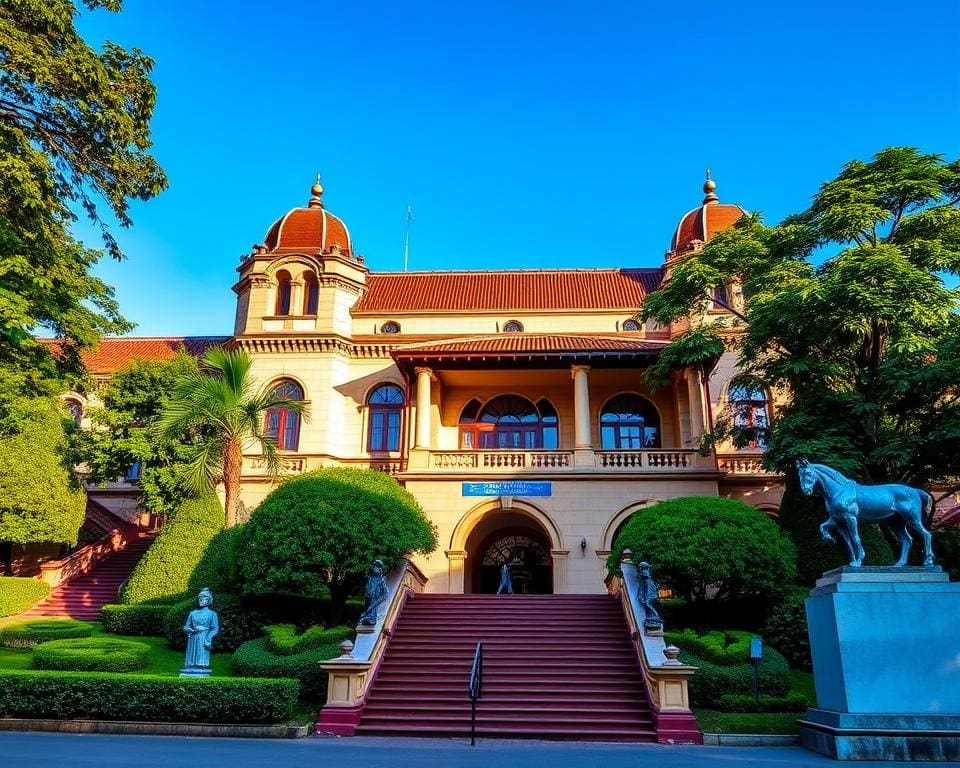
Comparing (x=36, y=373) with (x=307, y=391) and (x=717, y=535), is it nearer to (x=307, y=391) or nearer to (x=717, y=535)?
(x=307, y=391)

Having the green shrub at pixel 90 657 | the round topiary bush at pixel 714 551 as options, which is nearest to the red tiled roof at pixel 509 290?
the round topiary bush at pixel 714 551

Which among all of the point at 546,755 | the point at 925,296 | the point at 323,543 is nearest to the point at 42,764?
the point at 546,755

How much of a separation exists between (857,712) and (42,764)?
10.6 meters

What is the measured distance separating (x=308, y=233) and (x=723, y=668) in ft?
78.2

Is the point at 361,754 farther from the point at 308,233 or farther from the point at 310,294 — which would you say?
the point at 308,233

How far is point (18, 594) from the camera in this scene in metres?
21.0

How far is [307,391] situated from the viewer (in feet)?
86.0

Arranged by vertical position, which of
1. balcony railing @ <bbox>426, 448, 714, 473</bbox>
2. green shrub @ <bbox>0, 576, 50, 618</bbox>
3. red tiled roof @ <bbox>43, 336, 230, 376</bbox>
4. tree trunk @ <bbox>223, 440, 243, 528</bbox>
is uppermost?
red tiled roof @ <bbox>43, 336, 230, 376</bbox>

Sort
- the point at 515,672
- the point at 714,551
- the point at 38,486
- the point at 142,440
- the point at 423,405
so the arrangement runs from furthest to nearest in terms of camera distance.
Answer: the point at 423,405 < the point at 142,440 < the point at 38,486 < the point at 714,551 < the point at 515,672

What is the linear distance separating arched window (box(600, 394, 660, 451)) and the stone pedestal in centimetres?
1540

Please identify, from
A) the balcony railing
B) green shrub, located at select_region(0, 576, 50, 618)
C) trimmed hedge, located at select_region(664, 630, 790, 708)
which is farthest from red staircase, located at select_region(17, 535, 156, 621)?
trimmed hedge, located at select_region(664, 630, 790, 708)

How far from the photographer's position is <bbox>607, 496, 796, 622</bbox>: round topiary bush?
50.4 ft

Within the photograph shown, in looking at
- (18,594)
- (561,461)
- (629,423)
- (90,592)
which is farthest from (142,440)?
(629,423)

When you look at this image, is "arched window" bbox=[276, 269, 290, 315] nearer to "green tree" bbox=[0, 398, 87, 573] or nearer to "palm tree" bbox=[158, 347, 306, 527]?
"palm tree" bbox=[158, 347, 306, 527]
